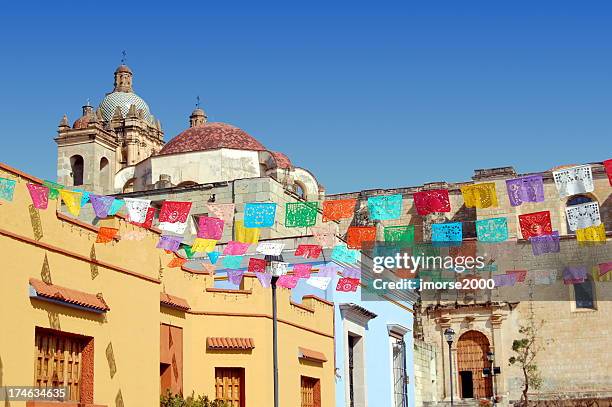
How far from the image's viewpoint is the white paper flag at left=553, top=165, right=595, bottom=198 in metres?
17.7

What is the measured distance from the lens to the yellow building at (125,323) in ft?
42.4

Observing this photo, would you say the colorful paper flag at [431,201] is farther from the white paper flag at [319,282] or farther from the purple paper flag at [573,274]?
the purple paper flag at [573,274]

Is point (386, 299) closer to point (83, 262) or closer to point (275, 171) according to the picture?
point (275, 171)

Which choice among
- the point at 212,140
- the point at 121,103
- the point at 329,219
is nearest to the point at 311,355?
the point at 329,219

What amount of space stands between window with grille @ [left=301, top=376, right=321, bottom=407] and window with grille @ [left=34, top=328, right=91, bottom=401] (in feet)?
26.9

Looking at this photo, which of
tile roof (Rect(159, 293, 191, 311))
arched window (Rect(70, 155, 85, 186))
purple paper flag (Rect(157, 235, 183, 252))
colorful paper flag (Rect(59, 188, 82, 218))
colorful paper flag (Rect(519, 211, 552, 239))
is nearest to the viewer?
colorful paper flag (Rect(59, 188, 82, 218))

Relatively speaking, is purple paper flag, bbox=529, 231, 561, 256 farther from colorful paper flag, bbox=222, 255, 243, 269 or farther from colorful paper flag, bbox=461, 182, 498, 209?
colorful paper flag, bbox=222, 255, 243, 269

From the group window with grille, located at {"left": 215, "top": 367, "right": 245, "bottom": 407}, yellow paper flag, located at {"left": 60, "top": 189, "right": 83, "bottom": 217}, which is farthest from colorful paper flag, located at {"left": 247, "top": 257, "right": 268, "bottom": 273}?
yellow paper flag, located at {"left": 60, "top": 189, "right": 83, "bottom": 217}

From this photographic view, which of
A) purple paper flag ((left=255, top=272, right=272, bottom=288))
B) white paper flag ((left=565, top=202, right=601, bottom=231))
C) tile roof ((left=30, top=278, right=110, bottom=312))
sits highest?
white paper flag ((left=565, top=202, right=601, bottom=231))

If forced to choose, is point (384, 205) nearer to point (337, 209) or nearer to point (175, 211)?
point (337, 209)

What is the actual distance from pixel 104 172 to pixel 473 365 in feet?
64.5

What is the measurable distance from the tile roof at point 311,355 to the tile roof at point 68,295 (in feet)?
24.4

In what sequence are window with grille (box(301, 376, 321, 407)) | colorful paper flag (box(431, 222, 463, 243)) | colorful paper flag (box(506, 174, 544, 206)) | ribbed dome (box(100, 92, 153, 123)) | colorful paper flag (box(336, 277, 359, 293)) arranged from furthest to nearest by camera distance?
1. ribbed dome (box(100, 92, 153, 123))
2. colorful paper flag (box(336, 277, 359, 293))
3. window with grille (box(301, 376, 321, 407))
4. colorful paper flag (box(431, 222, 463, 243))
5. colorful paper flag (box(506, 174, 544, 206))

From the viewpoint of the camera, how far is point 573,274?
131ft
